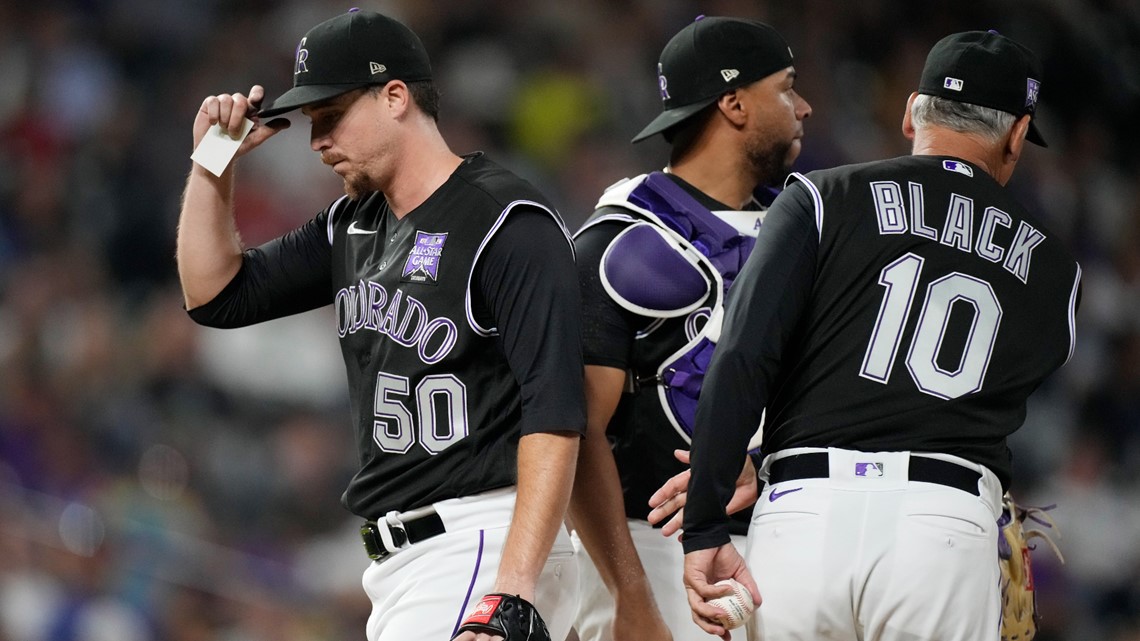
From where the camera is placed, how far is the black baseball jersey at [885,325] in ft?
9.06

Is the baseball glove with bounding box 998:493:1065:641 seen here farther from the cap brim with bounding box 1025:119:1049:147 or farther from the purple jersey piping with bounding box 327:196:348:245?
the purple jersey piping with bounding box 327:196:348:245

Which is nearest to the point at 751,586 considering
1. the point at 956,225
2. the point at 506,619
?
the point at 506,619

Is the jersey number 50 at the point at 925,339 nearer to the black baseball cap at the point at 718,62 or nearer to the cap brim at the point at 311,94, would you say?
the black baseball cap at the point at 718,62

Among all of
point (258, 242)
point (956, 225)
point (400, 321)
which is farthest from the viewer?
point (258, 242)

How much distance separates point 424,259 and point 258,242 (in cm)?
510

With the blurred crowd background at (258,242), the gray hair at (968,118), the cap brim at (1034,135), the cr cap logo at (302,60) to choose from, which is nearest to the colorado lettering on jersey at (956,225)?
the gray hair at (968,118)

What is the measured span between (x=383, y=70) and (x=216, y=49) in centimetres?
571

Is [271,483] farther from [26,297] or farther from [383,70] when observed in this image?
[383,70]

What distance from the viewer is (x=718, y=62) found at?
356 cm

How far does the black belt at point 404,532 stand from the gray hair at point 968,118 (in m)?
1.36

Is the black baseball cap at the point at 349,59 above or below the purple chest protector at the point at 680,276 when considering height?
above

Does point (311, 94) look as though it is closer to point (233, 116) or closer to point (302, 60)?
point (302, 60)

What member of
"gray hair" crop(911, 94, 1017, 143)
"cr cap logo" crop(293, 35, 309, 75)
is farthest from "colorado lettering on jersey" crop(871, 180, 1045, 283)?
"cr cap logo" crop(293, 35, 309, 75)

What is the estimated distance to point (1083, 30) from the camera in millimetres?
9883
